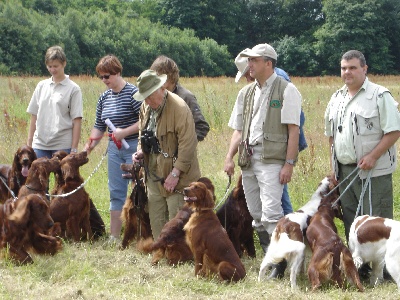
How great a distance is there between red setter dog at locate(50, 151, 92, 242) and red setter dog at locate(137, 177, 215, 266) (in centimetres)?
102

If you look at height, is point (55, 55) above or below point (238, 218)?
above

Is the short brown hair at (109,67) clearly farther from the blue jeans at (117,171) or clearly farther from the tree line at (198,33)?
the tree line at (198,33)

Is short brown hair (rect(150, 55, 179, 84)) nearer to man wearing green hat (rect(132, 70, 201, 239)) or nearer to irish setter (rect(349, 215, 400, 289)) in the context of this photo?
man wearing green hat (rect(132, 70, 201, 239))

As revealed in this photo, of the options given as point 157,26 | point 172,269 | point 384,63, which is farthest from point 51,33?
point 172,269

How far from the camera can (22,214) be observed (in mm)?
5789

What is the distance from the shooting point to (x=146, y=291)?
5.11m

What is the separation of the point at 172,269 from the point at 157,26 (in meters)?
46.9

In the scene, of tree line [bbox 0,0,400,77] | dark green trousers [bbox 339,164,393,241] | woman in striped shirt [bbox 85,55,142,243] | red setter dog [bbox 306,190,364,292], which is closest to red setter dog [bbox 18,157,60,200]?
woman in striped shirt [bbox 85,55,142,243]

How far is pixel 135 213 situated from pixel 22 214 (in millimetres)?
1181

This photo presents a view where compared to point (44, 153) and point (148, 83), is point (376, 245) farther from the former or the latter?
point (44, 153)

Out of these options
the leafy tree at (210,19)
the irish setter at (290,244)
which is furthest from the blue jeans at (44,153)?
the leafy tree at (210,19)

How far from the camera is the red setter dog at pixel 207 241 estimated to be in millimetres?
5234

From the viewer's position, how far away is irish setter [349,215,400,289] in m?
4.93

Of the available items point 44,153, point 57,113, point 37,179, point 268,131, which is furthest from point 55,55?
point 268,131
